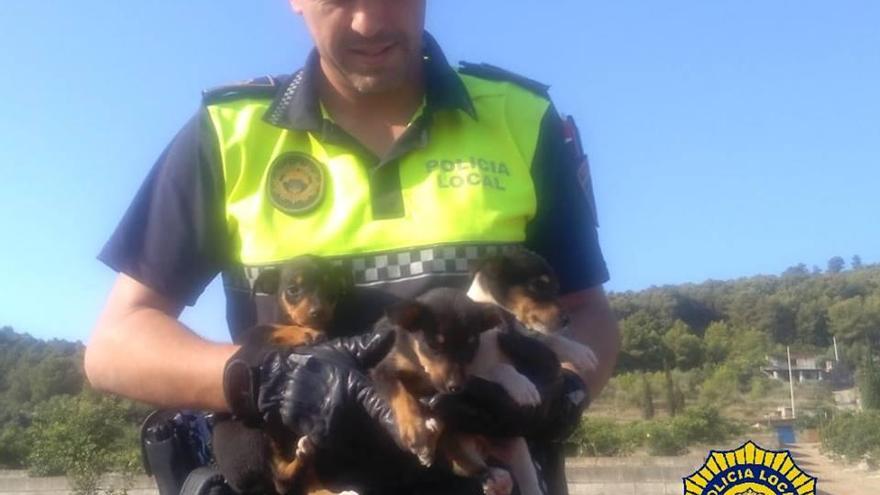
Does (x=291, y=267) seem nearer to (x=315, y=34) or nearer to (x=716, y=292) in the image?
(x=315, y=34)

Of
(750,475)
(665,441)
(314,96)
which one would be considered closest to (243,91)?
(314,96)

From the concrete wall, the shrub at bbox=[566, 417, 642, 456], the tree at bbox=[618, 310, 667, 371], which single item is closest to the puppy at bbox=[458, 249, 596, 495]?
the concrete wall

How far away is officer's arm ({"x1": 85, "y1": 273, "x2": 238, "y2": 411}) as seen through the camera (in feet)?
8.64

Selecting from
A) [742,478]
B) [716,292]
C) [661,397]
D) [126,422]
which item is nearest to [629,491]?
[742,478]

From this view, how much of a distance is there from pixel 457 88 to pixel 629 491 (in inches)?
501

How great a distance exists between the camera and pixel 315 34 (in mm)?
2818

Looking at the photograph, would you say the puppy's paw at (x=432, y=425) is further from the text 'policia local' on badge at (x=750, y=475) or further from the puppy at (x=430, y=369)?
the text 'policia local' on badge at (x=750, y=475)

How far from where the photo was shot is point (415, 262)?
105 inches

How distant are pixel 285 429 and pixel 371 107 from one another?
861 mm

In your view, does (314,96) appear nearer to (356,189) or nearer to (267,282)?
(356,189)

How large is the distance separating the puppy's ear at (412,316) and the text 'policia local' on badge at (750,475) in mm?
A: 3942

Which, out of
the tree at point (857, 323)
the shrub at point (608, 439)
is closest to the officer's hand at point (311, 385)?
the shrub at point (608, 439)

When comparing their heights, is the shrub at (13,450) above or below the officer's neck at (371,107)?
below

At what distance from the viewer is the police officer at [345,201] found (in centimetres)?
268
